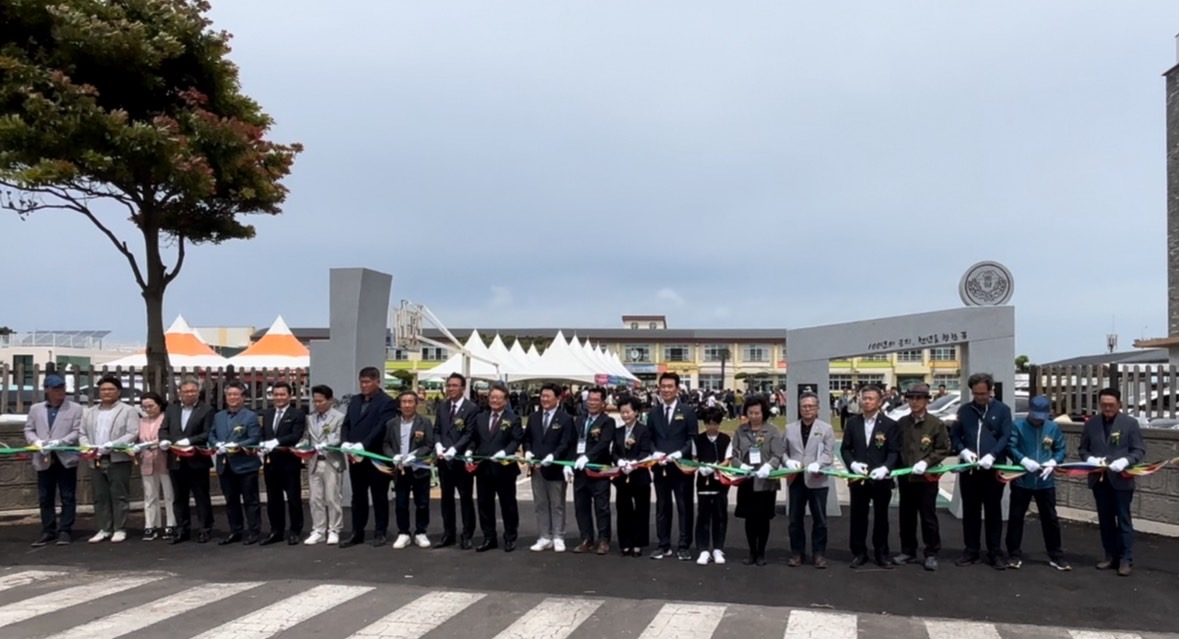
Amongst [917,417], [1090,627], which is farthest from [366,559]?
[1090,627]

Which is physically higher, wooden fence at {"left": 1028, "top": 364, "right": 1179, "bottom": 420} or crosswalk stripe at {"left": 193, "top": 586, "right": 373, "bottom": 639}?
wooden fence at {"left": 1028, "top": 364, "right": 1179, "bottom": 420}

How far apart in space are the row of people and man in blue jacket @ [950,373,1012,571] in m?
0.02

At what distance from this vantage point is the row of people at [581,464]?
28.6 feet

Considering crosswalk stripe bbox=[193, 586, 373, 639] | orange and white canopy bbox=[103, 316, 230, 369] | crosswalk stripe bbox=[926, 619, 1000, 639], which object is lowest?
crosswalk stripe bbox=[926, 619, 1000, 639]

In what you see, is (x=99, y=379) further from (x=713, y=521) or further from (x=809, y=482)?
(x=809, y=482)

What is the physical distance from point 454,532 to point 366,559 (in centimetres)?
110

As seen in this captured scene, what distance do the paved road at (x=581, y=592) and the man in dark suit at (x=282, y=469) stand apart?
43 centimetres

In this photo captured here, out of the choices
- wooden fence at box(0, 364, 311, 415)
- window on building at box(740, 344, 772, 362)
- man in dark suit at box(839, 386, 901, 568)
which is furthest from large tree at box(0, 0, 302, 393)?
window on building at box(740, 344, 772, 362)

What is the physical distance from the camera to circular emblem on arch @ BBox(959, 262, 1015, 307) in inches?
461

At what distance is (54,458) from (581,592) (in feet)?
21.1

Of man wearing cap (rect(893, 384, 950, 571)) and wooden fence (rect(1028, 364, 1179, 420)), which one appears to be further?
wooden fence (rect(1028, 364, 1179, 420))

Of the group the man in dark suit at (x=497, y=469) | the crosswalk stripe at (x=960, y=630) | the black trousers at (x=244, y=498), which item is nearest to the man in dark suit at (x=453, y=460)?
the man in dark suit at (x=497, y=469)

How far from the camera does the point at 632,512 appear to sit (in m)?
9.21

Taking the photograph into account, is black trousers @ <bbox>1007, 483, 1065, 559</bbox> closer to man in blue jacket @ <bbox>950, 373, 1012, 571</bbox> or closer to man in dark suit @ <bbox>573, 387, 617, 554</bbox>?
man in blue jacket @ <bbox>950, 373, 1012, 571</bbox>
